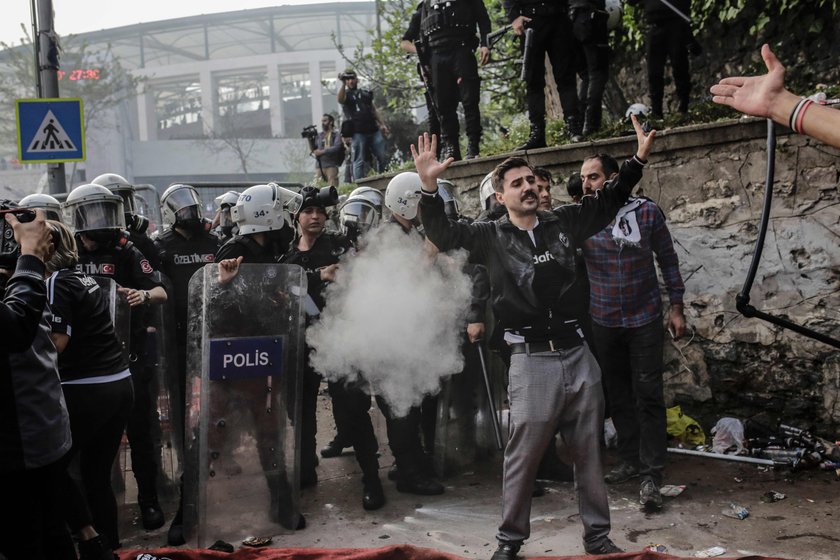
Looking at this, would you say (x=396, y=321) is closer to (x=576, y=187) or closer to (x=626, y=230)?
(x=626, y=230)

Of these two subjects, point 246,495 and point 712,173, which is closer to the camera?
point 246,495

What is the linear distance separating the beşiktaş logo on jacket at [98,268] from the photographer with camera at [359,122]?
279 inches

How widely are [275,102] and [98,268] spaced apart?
57.9m

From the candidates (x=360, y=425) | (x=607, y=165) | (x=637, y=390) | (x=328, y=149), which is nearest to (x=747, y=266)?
(x=607, y=165)

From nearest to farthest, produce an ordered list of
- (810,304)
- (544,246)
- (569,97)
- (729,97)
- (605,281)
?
1. (729,97)
2. (544,246)
3. (605,281)
4. (810,304)
5. (569,97)

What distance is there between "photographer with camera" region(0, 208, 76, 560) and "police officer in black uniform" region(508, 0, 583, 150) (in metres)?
4.83

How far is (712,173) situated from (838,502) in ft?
8.00

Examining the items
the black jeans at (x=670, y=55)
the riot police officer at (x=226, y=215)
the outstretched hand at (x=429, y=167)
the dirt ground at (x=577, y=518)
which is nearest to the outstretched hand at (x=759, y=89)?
the outstretched hand at (x=429, y=167)

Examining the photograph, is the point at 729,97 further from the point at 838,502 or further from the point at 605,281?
the point at 838,502

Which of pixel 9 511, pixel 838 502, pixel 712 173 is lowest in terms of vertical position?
pixel 838 502

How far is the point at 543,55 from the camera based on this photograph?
7441 millimetres

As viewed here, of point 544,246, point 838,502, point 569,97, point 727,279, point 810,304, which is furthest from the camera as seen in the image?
point 569,97

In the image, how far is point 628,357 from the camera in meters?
5.32

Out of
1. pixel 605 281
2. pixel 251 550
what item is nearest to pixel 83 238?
pixel 251 550
